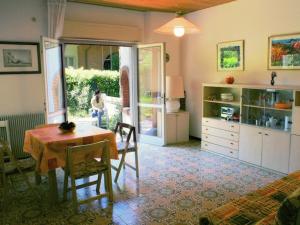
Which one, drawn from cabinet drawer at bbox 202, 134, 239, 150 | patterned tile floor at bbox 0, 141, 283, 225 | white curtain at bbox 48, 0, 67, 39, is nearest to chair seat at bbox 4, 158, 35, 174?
patterned tile floor at bbox 0, 141, 283, 225

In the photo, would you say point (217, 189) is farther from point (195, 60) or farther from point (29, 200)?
point (195, 60)

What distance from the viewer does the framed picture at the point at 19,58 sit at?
4488 millimetres

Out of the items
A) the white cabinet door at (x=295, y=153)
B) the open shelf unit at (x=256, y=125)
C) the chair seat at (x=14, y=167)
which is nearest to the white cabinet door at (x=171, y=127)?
the open shelf unit at (x=256, y=125)

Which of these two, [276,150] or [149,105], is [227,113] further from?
[149,105]

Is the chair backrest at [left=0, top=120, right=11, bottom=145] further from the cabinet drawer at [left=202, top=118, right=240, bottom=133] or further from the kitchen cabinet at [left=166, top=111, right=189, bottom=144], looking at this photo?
the cabinet drawer at [left=202, top=118, right=240, bottom=133]

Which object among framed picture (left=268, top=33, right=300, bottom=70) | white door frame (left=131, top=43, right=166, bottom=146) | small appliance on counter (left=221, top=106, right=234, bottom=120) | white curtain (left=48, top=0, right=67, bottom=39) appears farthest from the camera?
white door frame (left=131, top=43, right=166, bottom=146)

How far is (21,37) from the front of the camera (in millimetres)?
4613

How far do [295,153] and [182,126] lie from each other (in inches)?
99.1

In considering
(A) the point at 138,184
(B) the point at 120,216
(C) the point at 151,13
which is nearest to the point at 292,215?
(B) the point at 120,216

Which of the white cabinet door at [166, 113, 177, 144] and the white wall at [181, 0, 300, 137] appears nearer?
the white wall at [181, 0, 300, 137]

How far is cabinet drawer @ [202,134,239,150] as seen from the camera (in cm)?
467

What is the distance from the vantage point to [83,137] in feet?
10.4

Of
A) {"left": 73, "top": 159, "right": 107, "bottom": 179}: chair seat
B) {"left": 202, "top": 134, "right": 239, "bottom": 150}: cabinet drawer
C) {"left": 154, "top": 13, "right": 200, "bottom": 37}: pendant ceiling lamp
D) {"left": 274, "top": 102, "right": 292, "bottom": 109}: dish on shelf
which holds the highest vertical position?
{"left": 154, "top": 13, "right": 200, "bottom": 37}: pendant ceiling lamp

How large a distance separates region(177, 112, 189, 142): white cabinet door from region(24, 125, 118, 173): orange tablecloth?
103 inches
